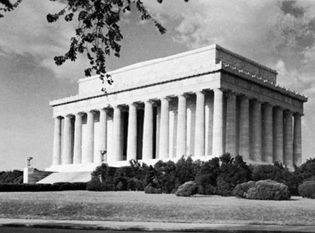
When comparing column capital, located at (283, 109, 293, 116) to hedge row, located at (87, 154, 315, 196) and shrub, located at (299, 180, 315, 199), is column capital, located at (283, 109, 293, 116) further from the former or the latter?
shrub, located at (299, 180, 315, 199)

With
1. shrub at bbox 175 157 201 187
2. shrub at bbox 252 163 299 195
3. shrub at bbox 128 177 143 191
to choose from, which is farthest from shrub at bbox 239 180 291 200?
shrub at bbox 128 177 143 191

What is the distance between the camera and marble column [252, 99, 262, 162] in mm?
78375

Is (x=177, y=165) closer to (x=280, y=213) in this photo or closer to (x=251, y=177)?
(x=251, y=177)

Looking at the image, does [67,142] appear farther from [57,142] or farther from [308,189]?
[308,189]

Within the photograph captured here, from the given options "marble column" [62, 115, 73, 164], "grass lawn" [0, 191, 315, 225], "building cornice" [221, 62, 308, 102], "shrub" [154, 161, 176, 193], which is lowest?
"grass lawn" [0, 191, 315, 225]

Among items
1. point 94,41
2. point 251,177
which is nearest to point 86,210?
point 94,41

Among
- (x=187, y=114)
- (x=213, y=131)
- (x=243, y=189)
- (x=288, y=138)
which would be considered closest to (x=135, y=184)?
(x=213, y=131)

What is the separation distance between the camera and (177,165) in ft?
202

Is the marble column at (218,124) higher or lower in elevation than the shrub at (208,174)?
higher

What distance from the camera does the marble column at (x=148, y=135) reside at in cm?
7956

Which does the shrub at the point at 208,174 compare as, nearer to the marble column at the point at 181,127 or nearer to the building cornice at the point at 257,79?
the marble column at the point at 181,127

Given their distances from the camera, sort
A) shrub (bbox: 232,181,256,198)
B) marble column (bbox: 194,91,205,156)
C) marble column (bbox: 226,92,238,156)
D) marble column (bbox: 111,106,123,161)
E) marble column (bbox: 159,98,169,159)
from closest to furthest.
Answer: shrub (bbox: 232,181,256,198), marble column (bbox: 194,91,205,156), marble column (bbox: 226,92,238,156), marble column (bbox: 159,98,169,159), marble column (bbox: 111,106,123,161)

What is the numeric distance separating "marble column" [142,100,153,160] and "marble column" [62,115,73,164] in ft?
70.3

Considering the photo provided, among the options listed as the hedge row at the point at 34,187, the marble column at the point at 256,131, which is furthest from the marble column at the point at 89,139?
the hedge row at the point at 34,187
